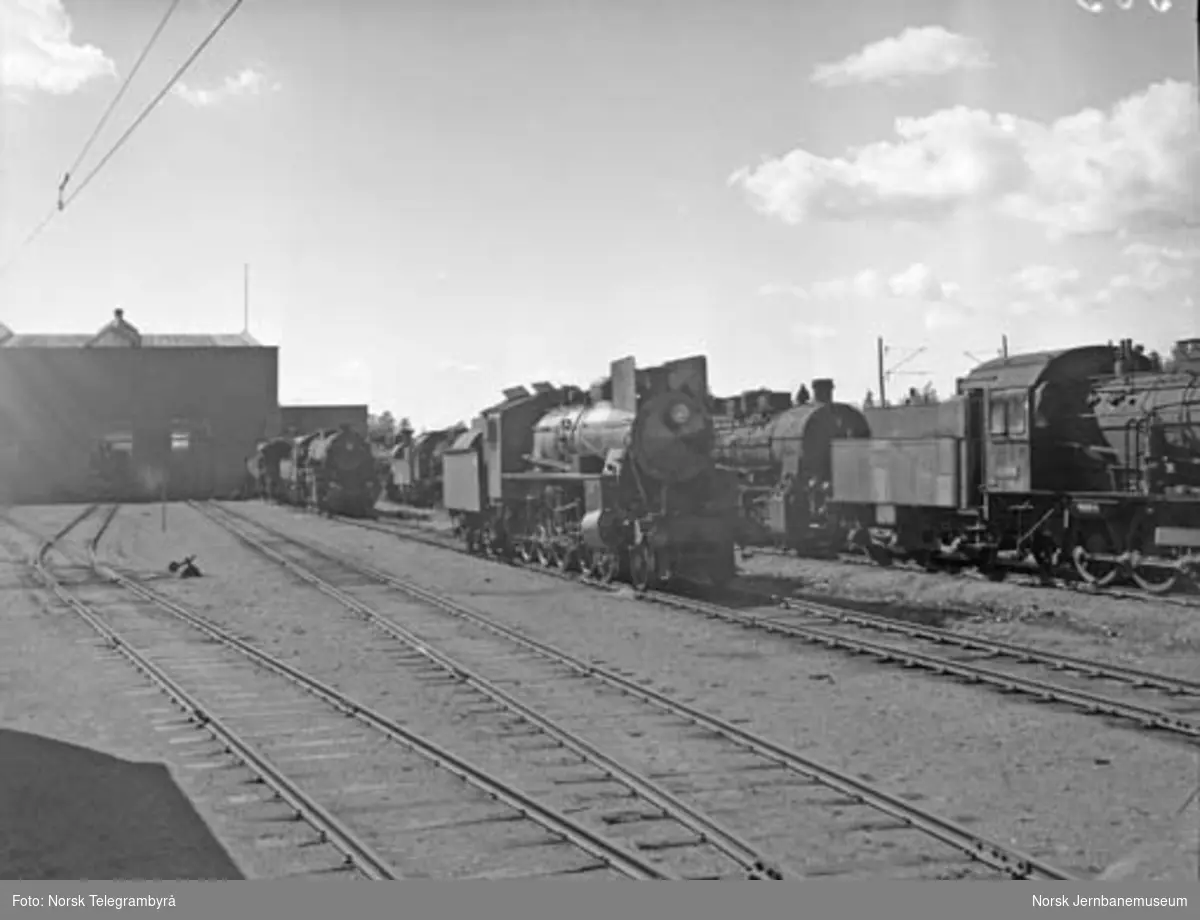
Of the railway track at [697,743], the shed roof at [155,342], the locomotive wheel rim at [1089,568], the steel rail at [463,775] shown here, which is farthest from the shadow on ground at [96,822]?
Result: the shed roof at [155,342]

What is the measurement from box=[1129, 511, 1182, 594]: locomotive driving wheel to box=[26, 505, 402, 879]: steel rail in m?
11.9

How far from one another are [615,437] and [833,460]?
6.14 m

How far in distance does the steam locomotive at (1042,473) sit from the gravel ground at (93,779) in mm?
9315

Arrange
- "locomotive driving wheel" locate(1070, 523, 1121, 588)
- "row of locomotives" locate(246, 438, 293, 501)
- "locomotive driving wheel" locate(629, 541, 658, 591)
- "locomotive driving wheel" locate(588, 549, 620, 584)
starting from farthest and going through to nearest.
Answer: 1. "row of locomotives" locate(246, 438, 293, 501)
2. "locomotive driving wheel" locate(588, 549, 620, 584)
3. "locomotive driving wheel" locate(629, 541, 658, 591)
4. "locomotive driving wheel" locate(1070, 523, 1121, 588)

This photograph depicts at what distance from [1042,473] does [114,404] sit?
36156 mm

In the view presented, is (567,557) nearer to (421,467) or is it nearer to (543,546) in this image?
(543,546)

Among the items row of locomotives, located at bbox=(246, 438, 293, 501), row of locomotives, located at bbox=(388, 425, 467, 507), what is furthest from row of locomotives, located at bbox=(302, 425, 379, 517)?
row of locomotives, located at bbox=(246, 438, 293, 501)

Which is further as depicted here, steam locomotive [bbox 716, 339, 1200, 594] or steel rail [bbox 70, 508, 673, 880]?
steam locomotive [bbox 716, 339, 1200, 594]

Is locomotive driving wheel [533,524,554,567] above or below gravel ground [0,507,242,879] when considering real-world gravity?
above

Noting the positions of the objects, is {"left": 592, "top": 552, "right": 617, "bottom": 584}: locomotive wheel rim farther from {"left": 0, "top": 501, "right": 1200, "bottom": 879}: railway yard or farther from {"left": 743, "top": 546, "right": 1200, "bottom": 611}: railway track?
{"left": 743, "top": 546, "right": 1200, "bottom": 611}: railway track

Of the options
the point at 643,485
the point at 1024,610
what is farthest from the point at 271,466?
the point at 1024,610

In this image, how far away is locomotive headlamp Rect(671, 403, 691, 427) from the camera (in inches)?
676

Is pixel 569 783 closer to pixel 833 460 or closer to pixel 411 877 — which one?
pixel 411 877

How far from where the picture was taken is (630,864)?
19.0 feet
